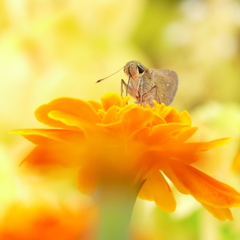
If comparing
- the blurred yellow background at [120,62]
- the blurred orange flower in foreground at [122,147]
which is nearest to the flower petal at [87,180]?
the blurred orange flower in foreground at [122,147]

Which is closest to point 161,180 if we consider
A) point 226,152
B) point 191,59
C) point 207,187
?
point 207,187

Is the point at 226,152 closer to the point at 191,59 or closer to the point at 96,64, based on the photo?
the point at 96,64

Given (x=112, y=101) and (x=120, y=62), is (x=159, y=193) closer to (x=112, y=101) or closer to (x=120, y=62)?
(x=112, y=101)

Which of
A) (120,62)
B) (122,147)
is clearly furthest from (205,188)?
(120,62)

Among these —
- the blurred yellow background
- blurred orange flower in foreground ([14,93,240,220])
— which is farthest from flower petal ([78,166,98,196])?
the blurred yellow background

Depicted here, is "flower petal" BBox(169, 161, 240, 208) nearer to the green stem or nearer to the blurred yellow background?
the green stem
